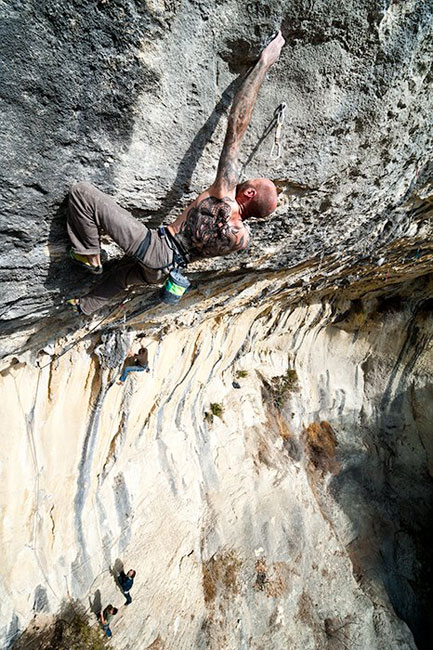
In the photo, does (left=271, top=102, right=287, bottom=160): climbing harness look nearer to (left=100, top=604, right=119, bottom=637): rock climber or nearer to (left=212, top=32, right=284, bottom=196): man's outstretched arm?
(left=212, top=32, right=284, bottom=196): man's outstretched arm

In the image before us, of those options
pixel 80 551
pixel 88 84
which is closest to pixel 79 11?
pixel 88 84

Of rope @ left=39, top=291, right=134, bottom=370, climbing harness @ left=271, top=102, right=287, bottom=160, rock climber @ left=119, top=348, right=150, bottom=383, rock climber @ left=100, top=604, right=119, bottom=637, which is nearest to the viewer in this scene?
climbing harness @ left=271, top=102, right=287, bottom=160

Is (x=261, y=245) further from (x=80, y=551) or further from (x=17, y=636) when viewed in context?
(x=17, y=636)

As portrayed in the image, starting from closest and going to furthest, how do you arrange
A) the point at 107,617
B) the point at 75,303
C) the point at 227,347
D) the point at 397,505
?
the point at 75,303 < the point at 107,617 < the point at 227,347 < the point at 397,505

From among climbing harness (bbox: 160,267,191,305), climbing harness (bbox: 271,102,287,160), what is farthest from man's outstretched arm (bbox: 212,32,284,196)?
climbing harness (bbox: 160,267,191,305)

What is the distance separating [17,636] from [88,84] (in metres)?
6.88

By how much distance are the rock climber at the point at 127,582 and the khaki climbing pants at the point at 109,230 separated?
5815mm

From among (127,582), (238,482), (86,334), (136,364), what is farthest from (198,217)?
(238,482)

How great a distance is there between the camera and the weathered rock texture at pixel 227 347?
1.91 meters

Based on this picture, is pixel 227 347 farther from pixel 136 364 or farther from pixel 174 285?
pixel 174 285

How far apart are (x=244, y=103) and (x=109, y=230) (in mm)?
1184

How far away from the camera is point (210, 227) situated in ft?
7.97

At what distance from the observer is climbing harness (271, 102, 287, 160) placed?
7.62 ft

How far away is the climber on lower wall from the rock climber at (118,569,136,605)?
585 centimetres
